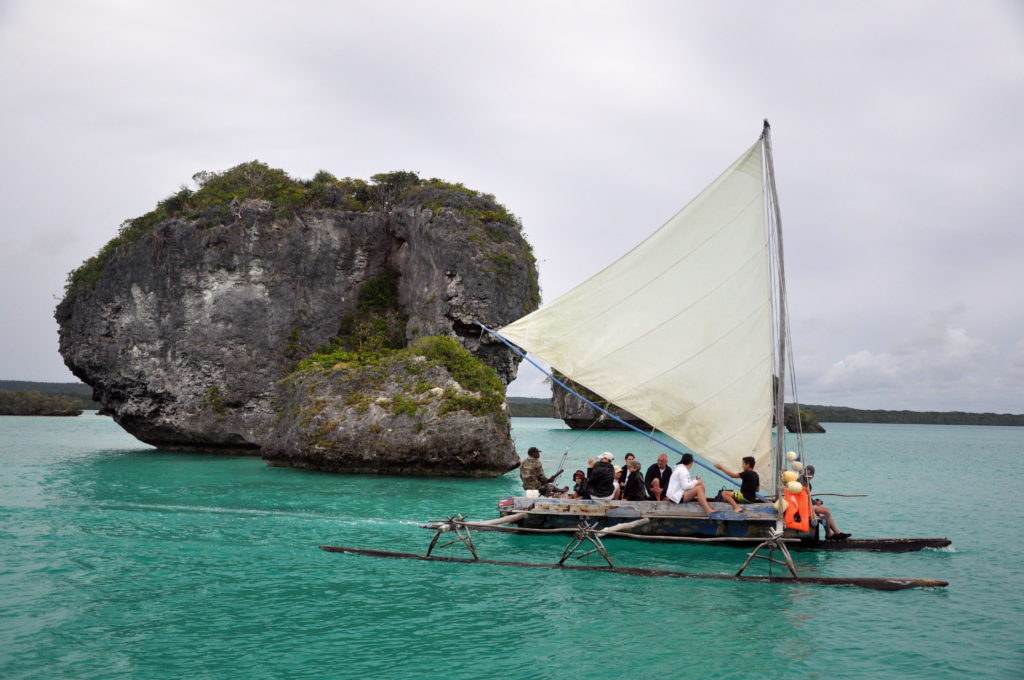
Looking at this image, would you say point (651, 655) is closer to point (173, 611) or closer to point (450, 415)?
point (173, 611)

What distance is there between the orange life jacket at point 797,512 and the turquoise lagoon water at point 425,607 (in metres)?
0.89

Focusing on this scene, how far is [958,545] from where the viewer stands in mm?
17750

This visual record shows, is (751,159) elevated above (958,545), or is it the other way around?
(751,159)

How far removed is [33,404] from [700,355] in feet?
433

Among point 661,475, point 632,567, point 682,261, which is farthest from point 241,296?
point 632,567

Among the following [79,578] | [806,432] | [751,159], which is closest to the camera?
[79,578]

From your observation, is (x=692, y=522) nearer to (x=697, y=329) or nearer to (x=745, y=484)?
(x=745, y=484)

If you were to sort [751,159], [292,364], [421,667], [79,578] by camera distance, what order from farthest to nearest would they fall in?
[292,364] → [751,159] → [79,578] → [421,667]

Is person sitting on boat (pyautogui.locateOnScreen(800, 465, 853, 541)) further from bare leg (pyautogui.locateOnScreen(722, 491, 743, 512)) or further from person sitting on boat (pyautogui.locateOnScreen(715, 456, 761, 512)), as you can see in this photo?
bare leg (pyautogui.locateOnScreen(722, 491, 743, 512))

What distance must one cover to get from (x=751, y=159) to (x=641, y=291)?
11.1ft

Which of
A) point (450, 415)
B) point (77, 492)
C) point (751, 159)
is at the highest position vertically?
point (751, 159)

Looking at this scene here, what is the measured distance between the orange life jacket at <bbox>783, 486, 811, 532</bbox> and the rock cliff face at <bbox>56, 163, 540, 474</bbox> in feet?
79.4

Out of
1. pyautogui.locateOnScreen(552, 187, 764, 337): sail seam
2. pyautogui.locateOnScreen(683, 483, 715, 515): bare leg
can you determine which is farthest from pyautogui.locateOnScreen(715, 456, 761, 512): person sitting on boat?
pyautogui.locateOnScreen(552, 187, 764, 337): sail seam

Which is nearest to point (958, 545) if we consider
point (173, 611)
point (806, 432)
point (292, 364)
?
point (173, 611)
